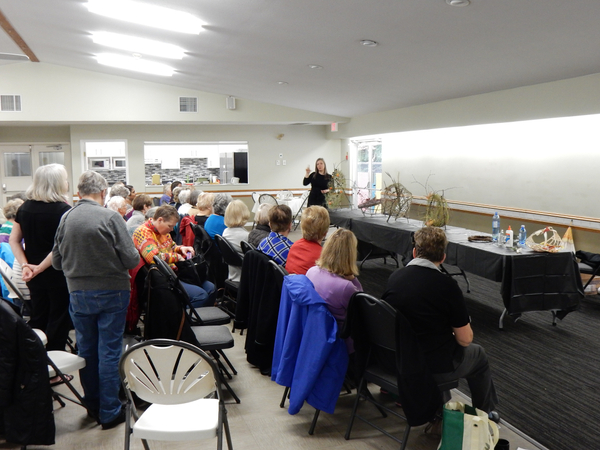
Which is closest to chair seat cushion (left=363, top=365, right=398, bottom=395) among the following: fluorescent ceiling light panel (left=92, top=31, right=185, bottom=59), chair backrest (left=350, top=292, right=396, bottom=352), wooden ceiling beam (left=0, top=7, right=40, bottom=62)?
chair backrest (left=350, top=292, right=396, bottom=352)

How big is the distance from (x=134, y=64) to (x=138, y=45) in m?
1.56

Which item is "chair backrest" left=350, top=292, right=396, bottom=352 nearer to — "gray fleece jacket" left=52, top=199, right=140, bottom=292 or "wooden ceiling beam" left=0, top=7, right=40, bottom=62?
"gray fleece jacket" left=52, top=199, right=140, bottom=292

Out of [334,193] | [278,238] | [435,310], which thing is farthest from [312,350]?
[334,193]

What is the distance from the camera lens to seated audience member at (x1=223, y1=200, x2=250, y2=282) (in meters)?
4.46

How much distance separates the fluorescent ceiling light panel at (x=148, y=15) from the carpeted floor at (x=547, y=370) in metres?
A: 4.41

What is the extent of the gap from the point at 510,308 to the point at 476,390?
1760 mm

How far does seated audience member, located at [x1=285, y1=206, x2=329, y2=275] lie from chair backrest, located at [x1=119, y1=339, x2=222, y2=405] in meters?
1.28

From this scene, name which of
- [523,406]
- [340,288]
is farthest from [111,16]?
[523,406]

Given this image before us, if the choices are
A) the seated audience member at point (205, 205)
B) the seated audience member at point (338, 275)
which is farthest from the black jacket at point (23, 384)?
the seated audience member at point (205, 205)

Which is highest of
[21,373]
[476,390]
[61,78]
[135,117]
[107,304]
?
[61,78]

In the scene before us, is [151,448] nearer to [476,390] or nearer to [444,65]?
[476,390]

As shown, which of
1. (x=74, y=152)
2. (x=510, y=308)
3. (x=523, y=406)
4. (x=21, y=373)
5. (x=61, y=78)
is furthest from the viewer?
(x=74, y=152)

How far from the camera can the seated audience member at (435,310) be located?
2.34 meters

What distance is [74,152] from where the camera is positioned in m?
10.9
